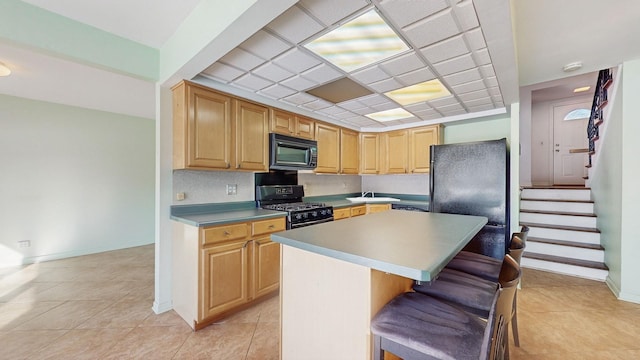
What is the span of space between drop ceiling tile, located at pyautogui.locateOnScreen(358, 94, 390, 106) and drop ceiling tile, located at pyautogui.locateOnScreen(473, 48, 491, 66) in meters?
1.04

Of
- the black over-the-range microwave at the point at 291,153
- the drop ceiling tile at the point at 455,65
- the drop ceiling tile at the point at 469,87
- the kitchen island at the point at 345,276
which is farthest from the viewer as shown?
the black over-the-range microwave at the point at 291,153

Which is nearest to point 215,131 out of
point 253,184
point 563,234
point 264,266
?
point 253,184

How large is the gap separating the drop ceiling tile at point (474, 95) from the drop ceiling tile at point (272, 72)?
205cm

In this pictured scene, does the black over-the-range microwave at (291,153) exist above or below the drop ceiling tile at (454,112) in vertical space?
below

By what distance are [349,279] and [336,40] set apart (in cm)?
164

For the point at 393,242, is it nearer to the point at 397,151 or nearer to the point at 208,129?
the point at 208,129

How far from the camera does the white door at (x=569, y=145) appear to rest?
233 inches

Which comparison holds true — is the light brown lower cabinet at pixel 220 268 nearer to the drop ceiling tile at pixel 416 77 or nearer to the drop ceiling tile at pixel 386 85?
the drop ceiling tile at pixel 386 85

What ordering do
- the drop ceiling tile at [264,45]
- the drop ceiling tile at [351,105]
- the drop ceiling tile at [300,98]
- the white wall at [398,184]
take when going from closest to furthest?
the drop ceiling tile at [264,45] → the drop ceiling tile at [300,98] → the drop ceiling tile at [351,105] → the white wall at [398,184]

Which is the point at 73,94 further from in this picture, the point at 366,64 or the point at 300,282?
the point at 300,282

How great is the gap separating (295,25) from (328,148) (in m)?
2.36

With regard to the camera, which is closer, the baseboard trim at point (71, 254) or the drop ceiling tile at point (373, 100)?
the drop ceiling tile at point (373, 100)

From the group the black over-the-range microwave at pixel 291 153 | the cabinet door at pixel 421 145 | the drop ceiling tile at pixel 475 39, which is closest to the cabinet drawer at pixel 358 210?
the black over-the-range microwave at pixel 291 153

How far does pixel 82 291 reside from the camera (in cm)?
285
